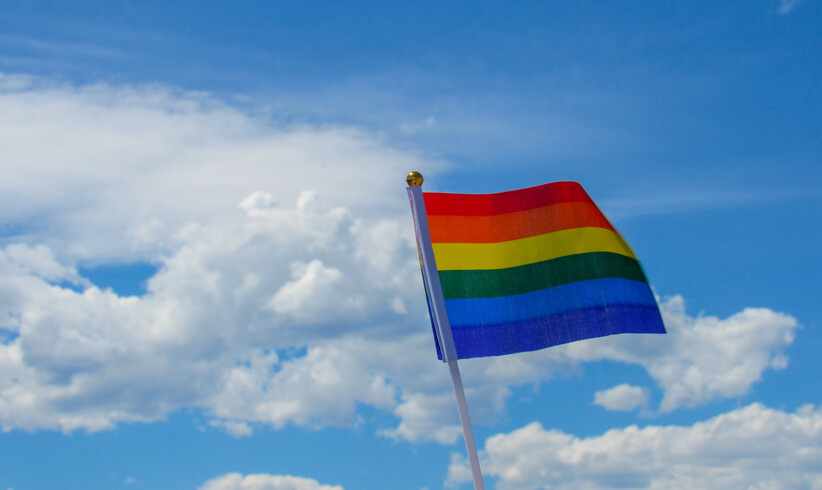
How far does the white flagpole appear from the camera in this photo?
1750 centimetres

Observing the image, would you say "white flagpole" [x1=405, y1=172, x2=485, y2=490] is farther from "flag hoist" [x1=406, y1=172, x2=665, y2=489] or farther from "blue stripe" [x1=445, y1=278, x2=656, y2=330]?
"blue stripe" [x1=445, y1=278, x2=656, y2=330]

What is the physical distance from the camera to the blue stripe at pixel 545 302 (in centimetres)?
1850

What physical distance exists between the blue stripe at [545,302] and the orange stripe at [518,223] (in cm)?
126

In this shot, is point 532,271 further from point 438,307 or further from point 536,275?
point 438,307

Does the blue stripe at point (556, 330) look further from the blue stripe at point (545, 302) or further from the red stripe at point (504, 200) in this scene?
the red stripe at point (504, 200)

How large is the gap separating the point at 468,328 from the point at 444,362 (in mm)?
889

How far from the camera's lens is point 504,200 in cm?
1962

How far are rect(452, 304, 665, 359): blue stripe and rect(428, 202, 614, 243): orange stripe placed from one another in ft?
6.05

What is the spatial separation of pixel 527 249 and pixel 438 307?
2.52 m

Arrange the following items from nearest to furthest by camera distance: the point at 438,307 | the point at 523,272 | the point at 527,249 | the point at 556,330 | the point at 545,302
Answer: the point at 438,307 → the point at 556,330 → the point at 545,302 → the point at 523,272 → the point at 527,249

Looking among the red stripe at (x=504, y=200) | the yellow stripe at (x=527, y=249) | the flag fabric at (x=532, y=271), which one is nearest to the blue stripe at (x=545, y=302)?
the flag fabric at (x=532, y=271)

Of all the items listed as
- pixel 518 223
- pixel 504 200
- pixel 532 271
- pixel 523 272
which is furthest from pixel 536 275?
pixel 504 200

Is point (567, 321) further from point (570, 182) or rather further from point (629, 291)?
point (570, 182)

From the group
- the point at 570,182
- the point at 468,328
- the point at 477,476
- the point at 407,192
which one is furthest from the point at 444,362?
the point at 570,182
